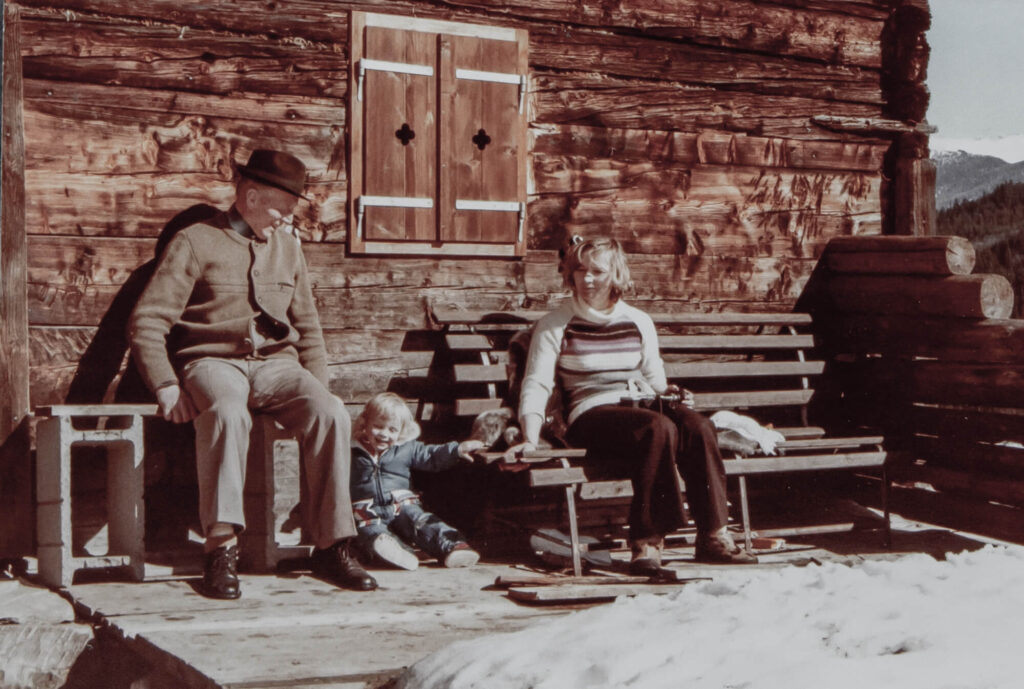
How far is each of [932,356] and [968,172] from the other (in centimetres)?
3881

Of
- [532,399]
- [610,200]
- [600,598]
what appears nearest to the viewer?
[600,598]

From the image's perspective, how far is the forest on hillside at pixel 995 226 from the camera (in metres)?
25.6

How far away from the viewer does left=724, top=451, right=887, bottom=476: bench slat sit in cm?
756

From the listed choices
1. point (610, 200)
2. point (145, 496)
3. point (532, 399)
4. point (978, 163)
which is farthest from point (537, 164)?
point (978, 163)

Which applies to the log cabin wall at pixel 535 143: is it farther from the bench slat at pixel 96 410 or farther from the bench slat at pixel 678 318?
the bench slat at pixel 96 410

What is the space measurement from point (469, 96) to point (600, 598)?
3146 millimetres

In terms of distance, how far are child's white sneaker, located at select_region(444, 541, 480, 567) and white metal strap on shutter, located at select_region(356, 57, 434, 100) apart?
2485mm

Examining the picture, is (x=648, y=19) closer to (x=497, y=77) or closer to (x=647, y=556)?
(x=497, y=77)

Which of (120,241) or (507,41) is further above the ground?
Answer: (507,41)

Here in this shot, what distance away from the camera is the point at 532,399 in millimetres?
7117

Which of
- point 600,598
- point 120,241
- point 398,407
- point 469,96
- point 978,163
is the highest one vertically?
point 978,163

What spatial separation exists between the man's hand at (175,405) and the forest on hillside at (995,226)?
66.4 feet

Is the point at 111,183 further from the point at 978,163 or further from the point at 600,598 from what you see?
the point at 978,163

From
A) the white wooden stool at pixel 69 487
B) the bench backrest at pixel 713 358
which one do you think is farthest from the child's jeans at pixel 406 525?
the white wooden stool at pixel 69 487
